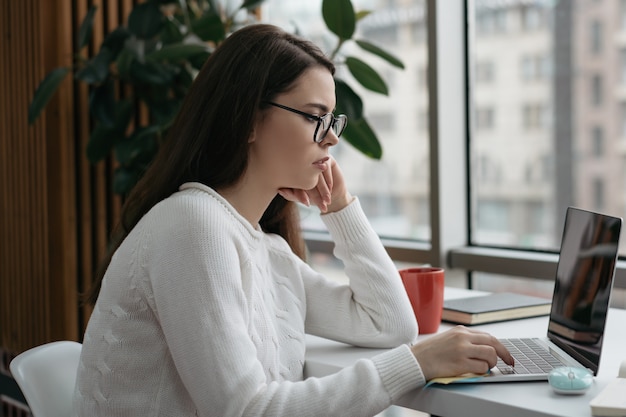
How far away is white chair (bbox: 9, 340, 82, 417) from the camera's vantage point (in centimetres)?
147

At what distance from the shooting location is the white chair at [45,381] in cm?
147

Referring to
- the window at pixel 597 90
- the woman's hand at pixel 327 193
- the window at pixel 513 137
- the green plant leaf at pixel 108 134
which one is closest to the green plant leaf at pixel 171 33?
the green plant leaf at pixel 108 134

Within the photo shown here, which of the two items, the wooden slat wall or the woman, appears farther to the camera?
the wooden slat wall

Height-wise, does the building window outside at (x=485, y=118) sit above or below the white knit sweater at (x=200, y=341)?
above

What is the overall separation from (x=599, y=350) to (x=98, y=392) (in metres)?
0.81

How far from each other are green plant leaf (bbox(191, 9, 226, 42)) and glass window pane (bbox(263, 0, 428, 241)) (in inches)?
31.4

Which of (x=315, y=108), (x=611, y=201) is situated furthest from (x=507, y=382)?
(x=611, y=201)

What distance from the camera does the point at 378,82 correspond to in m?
2.56

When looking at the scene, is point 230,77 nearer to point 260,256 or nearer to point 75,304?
point 260,256

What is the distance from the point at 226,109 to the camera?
4.56 feet

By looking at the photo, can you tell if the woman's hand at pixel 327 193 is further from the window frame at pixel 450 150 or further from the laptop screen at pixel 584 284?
the window frame at pixel 450 150

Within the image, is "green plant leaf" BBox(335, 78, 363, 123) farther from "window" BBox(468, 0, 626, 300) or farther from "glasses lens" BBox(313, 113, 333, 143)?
"glasses lens" BBox(313, 113, 333, 143)

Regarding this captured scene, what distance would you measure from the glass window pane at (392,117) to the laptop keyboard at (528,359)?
180 cm

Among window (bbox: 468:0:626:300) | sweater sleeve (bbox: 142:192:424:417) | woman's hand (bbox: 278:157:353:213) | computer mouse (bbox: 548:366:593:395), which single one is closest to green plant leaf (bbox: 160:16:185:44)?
window (bbox: 468:0:626:300)
